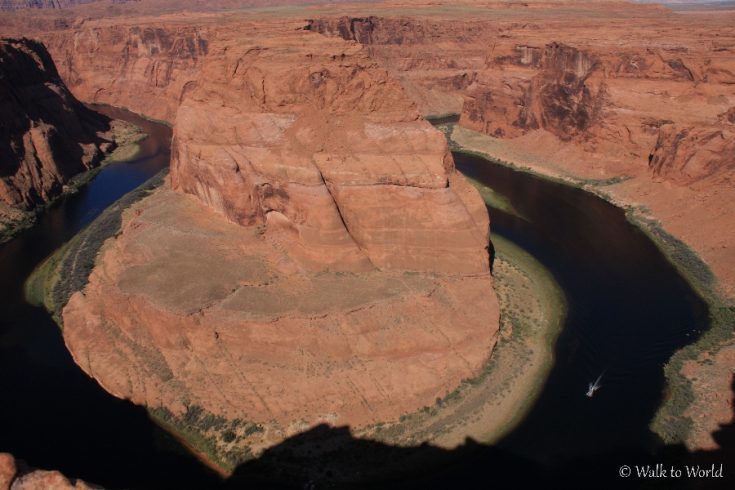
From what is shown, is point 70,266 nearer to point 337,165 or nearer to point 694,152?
point 337,165

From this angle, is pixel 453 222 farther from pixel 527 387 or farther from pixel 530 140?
pixel 530 140

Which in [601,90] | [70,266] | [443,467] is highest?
[601,90]

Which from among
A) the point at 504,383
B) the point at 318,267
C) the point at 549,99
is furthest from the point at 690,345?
the point at 549,99

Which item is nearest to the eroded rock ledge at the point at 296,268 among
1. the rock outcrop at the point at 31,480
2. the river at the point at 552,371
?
the river at the point at 552,371

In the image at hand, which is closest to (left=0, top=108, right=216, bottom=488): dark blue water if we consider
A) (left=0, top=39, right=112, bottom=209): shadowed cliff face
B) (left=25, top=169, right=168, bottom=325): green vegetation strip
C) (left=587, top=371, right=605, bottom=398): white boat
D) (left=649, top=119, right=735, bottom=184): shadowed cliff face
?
(left=25, top=169, right=168, bottom=325): green vegetation strip

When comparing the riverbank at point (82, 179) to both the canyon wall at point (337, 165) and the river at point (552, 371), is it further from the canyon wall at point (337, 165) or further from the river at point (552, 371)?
the canyon wall at point (337, 165)

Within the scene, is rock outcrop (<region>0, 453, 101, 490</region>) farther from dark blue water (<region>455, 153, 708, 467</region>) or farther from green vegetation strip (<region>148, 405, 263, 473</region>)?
dark blue water (<region>455, 153, 708, 467</region>)

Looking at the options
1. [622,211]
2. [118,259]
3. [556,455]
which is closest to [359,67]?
[118,259]
